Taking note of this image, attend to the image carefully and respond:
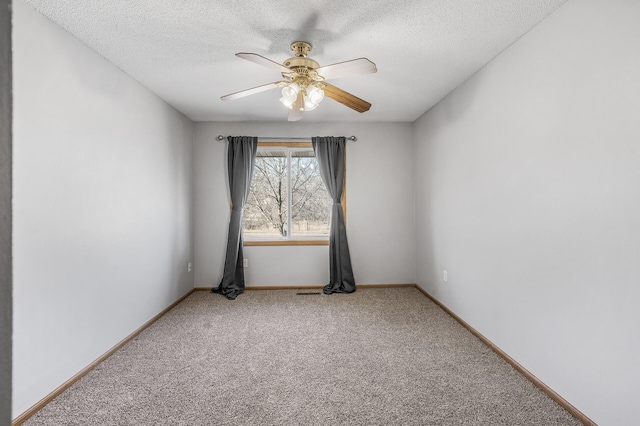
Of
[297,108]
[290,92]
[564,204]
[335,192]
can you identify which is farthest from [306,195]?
[564,204]

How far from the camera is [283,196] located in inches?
176

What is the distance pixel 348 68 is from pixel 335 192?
2.35 m

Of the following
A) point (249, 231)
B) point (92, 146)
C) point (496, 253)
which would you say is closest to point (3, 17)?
point (92, 146)

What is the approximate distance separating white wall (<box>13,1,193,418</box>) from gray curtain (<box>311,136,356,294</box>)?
1973 mm

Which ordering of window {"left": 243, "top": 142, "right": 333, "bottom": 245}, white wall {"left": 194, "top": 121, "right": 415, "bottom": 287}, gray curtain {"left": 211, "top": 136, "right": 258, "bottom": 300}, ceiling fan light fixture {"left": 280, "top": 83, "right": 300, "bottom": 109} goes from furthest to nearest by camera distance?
window {"left": 243, "top": 142, "right": 333, "bottom": 245} → white wall {"left": 194, "top": 121, "right": 415, "bottom": 287} → gray curtain {"left": 211, "top": 136, "right": 258, "bottom": 300} → ceiling fan light fixture {"left": 280, "top": 83, "right": 300, "bottom": 109}

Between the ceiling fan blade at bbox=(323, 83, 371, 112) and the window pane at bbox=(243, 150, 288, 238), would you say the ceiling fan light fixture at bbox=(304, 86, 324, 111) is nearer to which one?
the ceiling fan blade at bbox=(323, 83, 371, 112)

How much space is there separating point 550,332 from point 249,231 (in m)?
3.50

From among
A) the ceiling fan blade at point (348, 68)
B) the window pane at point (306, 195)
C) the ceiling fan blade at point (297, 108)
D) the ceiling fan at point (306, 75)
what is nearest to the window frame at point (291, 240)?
the window pane at point (306, 195)

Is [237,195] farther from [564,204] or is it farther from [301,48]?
[564,204]

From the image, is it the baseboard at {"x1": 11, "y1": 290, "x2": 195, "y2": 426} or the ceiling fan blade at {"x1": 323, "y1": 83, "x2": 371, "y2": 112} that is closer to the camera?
the baseboard at {"x1": 11, "y1": 290, "x2": 195, "y2": 426}

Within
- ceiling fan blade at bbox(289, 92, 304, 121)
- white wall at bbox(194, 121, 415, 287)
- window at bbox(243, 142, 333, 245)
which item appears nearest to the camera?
ceiling fan blade at bbox(289, 92, 304, 121)

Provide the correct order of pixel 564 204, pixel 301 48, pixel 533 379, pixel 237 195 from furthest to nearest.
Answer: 1. pixel 237 195
2. pixel 301 48
3. pixel 533 379
4. pixel 564 204

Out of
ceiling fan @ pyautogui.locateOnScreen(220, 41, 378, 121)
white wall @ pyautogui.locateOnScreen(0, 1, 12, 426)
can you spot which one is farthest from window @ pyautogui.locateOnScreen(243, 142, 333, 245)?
white wall @ pyautogui.locateOnScreen(0, 1, 12, 426)

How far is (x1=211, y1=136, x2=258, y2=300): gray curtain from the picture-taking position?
419 centimetres
